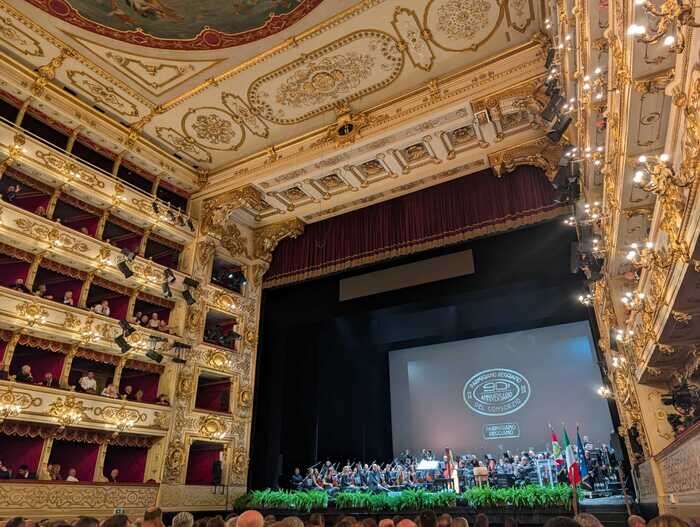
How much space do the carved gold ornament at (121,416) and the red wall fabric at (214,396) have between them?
2237 mm

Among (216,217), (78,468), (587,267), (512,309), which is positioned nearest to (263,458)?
(78,468)

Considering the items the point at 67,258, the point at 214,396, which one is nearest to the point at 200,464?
the point at 214,396

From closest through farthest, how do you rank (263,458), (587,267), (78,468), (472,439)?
1. (587,267)
2. (78,468)
3. (263,458)
4. (472,439)

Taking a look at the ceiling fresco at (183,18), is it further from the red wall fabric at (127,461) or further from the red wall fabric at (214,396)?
the red wall fabric at (127,461)

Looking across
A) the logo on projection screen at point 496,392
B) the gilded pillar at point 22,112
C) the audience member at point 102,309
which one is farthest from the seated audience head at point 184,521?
the logo on projection screen at point 496,392

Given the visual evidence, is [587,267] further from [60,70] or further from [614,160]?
[60,70]

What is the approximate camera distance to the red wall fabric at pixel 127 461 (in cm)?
946

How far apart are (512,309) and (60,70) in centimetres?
→ 1094

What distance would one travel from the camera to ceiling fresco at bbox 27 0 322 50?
7492 millimetres

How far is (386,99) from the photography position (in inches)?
371

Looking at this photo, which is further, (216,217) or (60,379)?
(216,217)

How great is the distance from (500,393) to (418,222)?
5191mm

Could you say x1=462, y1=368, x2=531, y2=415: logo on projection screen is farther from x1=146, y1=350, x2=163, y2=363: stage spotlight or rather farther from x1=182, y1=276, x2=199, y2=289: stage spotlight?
x1=146, y1=350, x2=163, y2=363: stage spotlight

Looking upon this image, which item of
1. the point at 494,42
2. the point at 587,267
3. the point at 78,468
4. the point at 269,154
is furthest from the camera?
the point at 269,154
